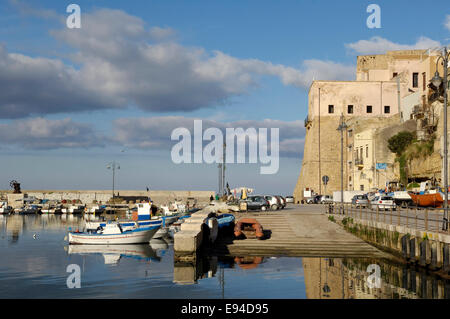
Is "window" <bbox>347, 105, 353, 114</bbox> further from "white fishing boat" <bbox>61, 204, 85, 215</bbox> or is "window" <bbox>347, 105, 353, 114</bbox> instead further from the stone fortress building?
"white fishing boat" <bbox>61, 204, 85, 215</bbox>

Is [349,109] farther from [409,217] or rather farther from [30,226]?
[409,217]

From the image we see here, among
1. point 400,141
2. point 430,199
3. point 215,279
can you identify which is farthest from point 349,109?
point 215,279

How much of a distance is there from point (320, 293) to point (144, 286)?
6.99m

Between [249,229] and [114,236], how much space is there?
12.1 m

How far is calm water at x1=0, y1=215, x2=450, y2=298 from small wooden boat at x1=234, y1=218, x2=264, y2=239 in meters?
3.64

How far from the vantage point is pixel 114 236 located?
36469 millimetres

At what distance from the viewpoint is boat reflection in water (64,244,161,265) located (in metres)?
29.7

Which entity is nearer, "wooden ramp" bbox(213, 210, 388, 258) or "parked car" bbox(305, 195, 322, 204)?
"wooden ramp" bbox(213, 210, 388, 258)

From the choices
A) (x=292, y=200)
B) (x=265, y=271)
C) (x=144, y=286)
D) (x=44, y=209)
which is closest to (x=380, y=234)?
(x=265, y=271)

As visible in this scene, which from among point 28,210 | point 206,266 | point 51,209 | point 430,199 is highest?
point 430,199

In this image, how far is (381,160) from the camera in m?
65.6

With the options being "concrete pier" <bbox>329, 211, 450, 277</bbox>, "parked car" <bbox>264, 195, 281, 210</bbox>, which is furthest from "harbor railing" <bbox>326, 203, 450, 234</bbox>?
"parked car" <bbox>264, 195, 281, 210</bbox>
